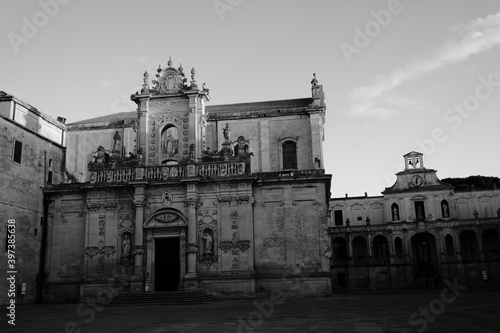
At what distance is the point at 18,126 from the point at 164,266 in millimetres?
13412

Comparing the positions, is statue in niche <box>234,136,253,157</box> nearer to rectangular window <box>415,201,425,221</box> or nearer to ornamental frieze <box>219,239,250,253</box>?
ornamental frieze <box>219,239,250,253</box>

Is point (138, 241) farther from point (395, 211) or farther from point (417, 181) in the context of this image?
point (417, 181)

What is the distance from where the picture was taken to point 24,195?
33188mm

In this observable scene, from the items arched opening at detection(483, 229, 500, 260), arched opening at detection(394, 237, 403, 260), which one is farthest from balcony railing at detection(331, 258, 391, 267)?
arched opening at detection(483, 229, 500, 260)

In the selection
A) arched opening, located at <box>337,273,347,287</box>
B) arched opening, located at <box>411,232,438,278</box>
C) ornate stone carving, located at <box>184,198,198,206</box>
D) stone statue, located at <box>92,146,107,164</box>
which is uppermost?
stone statue, located at <box>92,146,107,164</box>

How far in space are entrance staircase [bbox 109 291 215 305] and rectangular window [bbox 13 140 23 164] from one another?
448 inches

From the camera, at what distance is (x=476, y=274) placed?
5659cm

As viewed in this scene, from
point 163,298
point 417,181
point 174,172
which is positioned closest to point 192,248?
point 163,298

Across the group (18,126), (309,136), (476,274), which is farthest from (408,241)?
(18,126)

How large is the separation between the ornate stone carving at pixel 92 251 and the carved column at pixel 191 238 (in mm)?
6376

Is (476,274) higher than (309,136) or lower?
lower

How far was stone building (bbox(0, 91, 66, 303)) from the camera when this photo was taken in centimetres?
3117

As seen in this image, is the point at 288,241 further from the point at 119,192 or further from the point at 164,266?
the point at 119,192

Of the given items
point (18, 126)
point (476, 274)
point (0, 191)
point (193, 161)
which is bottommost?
point (476, 274)
